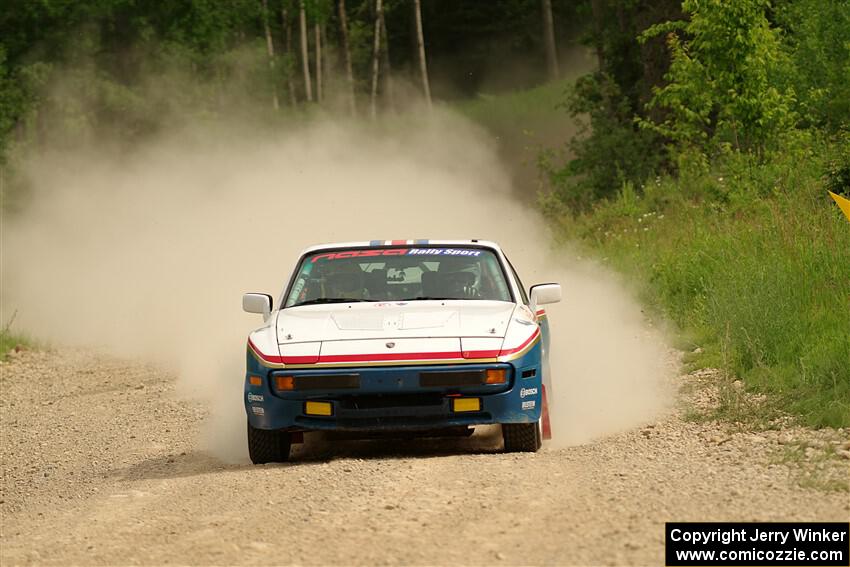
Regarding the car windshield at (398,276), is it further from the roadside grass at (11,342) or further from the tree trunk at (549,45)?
the tree trunk at (549,45)

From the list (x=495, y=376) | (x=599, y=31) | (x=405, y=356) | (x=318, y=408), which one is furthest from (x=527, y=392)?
(x=599, y=31)

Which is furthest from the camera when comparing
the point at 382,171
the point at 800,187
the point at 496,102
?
the point at 496,102

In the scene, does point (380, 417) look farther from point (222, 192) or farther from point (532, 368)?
point (222, 192)

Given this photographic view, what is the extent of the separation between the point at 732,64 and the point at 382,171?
40.4 ft

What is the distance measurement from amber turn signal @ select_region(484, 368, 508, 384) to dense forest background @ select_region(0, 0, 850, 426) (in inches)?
83.6

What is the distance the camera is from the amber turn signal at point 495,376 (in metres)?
9.14

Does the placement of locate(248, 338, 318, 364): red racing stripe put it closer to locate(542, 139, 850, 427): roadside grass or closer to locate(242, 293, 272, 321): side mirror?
locate(242, 293, 272, 321): side mirror

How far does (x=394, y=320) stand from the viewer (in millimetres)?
9719

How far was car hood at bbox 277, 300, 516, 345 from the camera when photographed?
9.42m

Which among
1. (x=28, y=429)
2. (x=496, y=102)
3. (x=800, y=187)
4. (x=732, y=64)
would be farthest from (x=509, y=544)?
(x=496, y=102)

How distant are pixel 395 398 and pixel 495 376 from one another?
633 mm

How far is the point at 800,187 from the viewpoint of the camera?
61.5 feet

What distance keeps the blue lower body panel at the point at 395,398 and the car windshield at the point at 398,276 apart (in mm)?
1418

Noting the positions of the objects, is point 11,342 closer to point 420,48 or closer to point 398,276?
point 398,276
